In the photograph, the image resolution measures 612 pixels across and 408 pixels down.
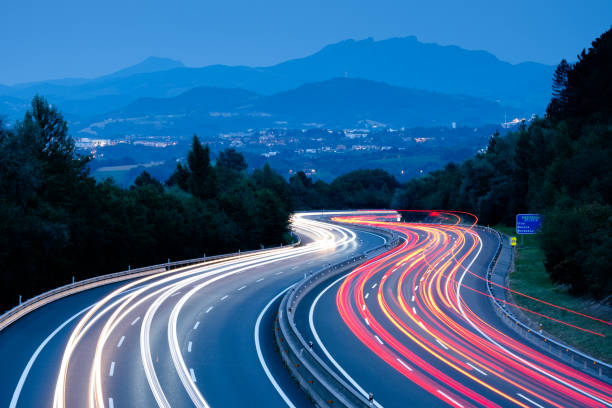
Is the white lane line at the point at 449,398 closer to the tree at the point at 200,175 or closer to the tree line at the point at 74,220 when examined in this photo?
the tree line at the point at 74,220

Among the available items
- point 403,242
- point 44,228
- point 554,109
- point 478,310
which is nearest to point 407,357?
point 478,310

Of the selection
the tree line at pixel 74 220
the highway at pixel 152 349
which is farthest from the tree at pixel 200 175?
the highway at pixel 152 349

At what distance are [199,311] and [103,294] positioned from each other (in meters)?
8.46

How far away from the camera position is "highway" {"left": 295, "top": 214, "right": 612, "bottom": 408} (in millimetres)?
21094

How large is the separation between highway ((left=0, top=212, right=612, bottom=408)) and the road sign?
22.3 metres

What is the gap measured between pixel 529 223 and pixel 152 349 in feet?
168

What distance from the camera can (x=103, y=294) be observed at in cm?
3947

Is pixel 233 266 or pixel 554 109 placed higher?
pixel 554 109

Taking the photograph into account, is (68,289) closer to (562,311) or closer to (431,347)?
(431,347)

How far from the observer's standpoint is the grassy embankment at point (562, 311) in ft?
92.7

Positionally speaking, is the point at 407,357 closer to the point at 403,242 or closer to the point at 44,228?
the point at 44,228

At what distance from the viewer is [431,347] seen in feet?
90.1

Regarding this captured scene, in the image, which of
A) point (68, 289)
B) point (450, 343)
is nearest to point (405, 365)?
point (450, 343)

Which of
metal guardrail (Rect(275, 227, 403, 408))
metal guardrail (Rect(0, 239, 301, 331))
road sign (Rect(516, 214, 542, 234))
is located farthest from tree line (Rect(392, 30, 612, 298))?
metal guardrail (Rect(0, 239, 301, 331))
